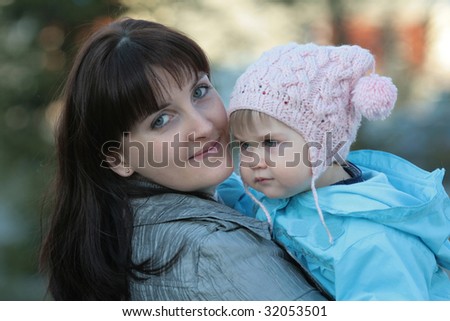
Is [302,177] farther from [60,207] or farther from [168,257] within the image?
[60,207]

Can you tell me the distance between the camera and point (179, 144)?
181cm

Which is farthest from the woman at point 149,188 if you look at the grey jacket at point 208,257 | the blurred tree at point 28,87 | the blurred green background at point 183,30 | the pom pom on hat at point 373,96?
the blurred tree at point 28,87

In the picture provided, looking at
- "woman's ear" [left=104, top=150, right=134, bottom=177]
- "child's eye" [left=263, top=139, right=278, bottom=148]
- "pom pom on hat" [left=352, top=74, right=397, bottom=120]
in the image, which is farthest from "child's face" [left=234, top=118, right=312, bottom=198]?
"woman's ear" [left=104, top=150, right=134, bottom=177]

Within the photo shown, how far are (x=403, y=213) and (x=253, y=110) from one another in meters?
0.53

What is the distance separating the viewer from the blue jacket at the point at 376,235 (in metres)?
1.66

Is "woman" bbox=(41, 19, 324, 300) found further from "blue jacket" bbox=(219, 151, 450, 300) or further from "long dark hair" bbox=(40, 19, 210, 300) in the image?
"blue jacket" bbox=(219, 151, 450, 300)

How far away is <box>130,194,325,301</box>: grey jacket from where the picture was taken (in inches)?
63.9

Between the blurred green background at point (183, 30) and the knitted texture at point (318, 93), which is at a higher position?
the knitted texture at point (318, 93)

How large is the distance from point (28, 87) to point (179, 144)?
2517mm

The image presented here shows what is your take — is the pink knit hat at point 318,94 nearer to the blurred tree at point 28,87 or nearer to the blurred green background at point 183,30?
the blurred green background at point 183,30

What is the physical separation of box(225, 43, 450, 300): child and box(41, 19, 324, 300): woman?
0.10 meters

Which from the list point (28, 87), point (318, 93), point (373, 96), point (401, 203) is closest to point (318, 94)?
point (318, 93)

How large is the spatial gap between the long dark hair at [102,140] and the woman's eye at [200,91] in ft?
0.17
